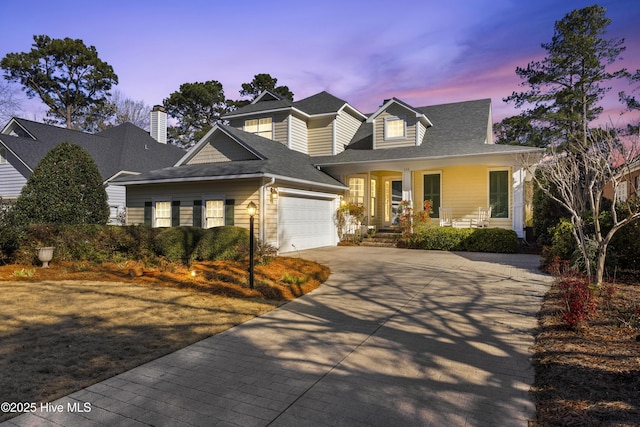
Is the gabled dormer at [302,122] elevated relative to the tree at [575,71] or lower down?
lower down

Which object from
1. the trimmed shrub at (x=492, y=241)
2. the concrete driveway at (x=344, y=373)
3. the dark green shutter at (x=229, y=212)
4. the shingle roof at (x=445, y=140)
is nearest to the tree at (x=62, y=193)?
the dark green shutter at (x=229, y=212)

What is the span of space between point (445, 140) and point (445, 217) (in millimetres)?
3568

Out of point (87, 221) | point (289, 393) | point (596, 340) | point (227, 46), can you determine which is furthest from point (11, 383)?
point (227, 46)

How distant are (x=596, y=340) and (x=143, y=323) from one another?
19.1 ft

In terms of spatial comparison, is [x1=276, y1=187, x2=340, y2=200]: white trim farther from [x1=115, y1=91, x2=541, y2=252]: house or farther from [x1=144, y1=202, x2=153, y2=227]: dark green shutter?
[x1=144, y1=202, x2=153, y2=227]: dark green shutter

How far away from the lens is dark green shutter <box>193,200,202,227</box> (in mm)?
14719

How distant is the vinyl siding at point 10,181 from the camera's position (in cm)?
2023

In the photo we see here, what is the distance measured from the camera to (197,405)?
310 cm

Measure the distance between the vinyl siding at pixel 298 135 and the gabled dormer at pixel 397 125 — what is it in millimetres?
3653

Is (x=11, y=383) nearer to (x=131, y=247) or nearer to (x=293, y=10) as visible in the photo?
(x=131, y=247)

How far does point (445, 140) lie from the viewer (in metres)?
17.3

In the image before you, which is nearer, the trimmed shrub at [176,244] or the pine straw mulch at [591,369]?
the pine straw mulch at [591,369]

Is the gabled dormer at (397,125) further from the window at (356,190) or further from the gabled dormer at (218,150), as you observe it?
the gabled dormer at (218,150)

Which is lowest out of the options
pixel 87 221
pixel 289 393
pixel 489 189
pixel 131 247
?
pixel 289 393
